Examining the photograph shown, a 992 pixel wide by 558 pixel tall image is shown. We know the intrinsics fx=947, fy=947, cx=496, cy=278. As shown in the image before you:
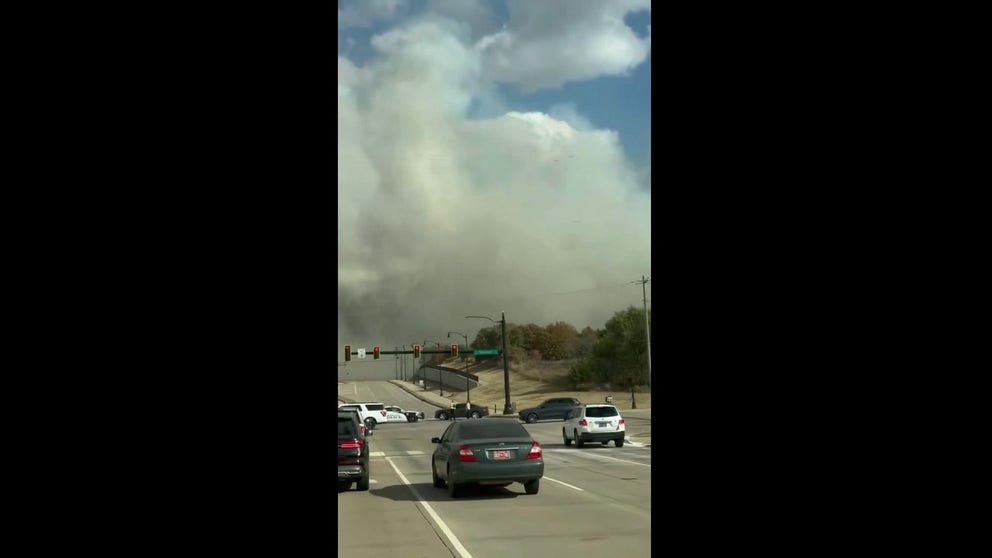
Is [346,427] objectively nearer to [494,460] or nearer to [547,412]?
[494,460]

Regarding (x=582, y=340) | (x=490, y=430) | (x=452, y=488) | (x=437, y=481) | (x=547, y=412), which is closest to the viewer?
(x=452, y=488)

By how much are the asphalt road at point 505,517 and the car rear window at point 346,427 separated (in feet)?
3.77

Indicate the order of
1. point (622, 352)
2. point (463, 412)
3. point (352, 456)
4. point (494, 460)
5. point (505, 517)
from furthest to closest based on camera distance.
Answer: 1. point (622, 352)
2. point (463, 412)
3. point (352, 456)
4. point (494, 460)
5. point (505, 517)

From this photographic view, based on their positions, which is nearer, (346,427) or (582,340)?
(346,427)

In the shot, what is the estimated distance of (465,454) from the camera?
17031 mm

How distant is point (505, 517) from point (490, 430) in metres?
3.93

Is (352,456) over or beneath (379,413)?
over

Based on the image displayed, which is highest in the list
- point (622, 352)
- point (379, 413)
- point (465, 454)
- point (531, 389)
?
point (622, 352)

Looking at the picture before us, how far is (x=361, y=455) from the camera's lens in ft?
59.3

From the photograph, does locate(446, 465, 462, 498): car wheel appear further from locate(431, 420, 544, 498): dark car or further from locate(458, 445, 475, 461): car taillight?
locate(458, 445, 475, 461): car taillight

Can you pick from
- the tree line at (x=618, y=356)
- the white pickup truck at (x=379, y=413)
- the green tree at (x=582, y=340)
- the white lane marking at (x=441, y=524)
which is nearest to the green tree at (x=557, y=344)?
the green tree at (x=582, y=340)

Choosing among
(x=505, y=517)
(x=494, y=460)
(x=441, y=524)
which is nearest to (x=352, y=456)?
(x=494, y=460)
